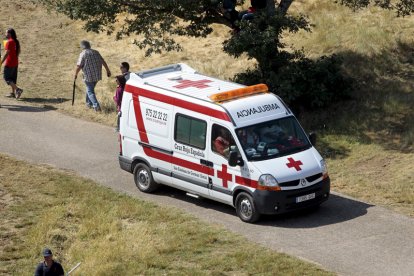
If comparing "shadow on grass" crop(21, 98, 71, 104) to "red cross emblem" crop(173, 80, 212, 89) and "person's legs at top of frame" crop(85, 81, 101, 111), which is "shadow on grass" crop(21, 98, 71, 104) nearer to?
"person's legs at top of frame" crop(85, 81, 101, 111)

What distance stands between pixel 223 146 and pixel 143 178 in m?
2.49

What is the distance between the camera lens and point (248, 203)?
1783 cm

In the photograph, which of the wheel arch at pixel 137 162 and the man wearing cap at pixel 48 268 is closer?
the man wearing cap at pixel 48 268

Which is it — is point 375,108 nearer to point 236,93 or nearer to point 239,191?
point 236,93

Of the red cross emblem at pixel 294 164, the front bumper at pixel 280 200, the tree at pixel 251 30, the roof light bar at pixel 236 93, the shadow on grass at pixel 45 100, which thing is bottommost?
the front bumper at pixel 280 200

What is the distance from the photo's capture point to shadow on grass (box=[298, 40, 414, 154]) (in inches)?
864

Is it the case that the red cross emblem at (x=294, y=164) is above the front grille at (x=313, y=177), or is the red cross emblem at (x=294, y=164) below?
above

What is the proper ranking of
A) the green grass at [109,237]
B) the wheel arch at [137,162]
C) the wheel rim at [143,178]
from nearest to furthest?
1. the green grass at [109,237]
2. the wheel arch at [137,162]
3. the wheel rim at [143,178]

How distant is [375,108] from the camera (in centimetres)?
2319

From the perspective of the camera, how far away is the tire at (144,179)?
19.6 m

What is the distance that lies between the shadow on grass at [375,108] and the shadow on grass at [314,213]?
262 centimetres

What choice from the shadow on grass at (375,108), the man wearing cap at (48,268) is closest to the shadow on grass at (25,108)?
the shadow on grass at (375,108)

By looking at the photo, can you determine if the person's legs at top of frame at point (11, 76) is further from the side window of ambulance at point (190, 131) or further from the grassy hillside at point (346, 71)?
the side window of ambulance at point (190, 131)

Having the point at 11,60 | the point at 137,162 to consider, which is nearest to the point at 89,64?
the point at 11,60
